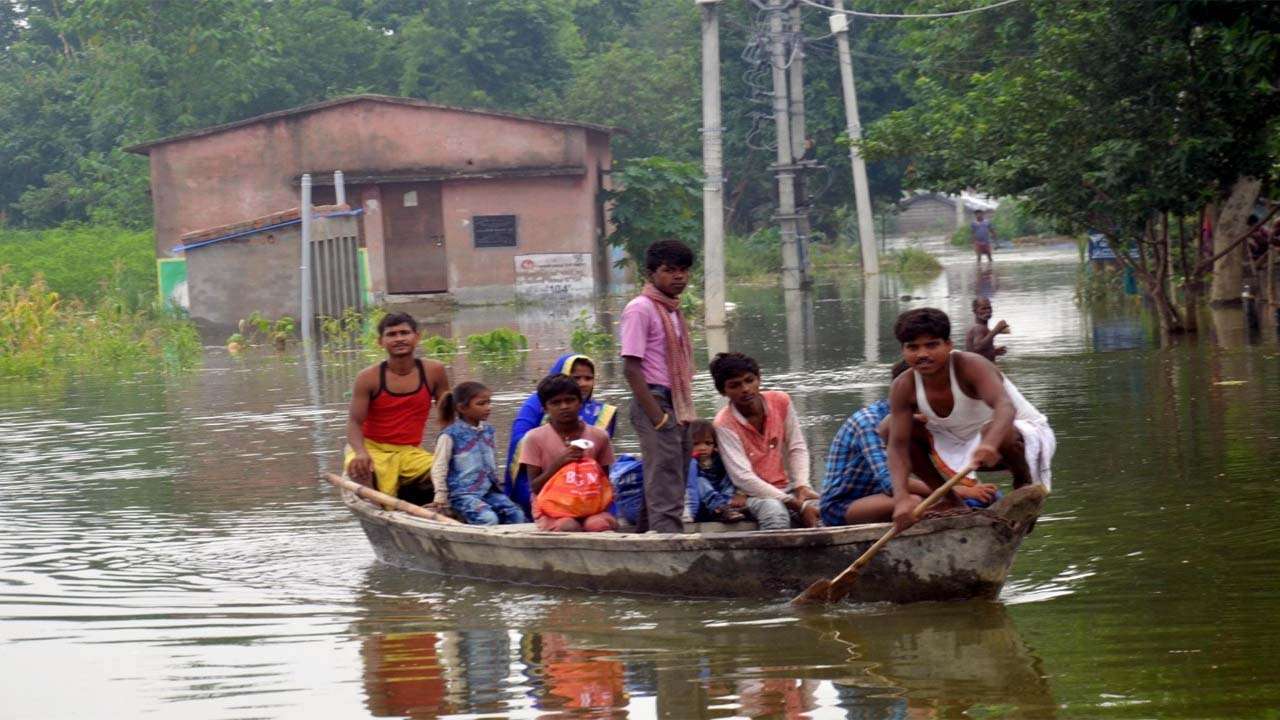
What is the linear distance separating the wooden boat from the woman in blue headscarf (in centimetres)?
66

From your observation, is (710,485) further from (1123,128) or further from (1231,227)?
(1231,227)

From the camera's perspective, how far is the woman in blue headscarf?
Answer: 855cm

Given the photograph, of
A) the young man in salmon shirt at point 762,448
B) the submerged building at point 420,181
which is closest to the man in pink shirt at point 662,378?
the young man in salmon shirt at point 762,448

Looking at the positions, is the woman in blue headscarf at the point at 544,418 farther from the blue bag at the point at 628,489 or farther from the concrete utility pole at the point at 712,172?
the concrete utility pole at the point at 712,172

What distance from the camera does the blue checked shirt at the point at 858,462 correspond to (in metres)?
7.57

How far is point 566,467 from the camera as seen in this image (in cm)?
825

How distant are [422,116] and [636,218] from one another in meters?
4.88

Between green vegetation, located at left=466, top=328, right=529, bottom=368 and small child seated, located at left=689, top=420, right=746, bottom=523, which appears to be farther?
green vegetation, located at left=466, top=328, right=529, bottom=368

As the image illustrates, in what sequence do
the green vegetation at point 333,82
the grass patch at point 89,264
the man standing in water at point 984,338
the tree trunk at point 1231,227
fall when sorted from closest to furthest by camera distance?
the man standing in water at point 984,338 < the tree trunk at point 1231,227 < the grass patch at point 89,264 < the green vegetation at point 333,82

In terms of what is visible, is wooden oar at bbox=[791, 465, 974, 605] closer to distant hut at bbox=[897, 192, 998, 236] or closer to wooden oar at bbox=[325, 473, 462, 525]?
wooden oar at bbox=[325, 473, 462, 525]

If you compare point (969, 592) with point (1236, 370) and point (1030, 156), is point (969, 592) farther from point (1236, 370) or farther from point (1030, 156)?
point (1030, 156)

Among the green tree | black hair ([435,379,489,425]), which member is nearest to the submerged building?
the green tree

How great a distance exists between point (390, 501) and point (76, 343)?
16.9 metres

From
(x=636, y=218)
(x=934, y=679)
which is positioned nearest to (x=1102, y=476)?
(x=934, y=679)
